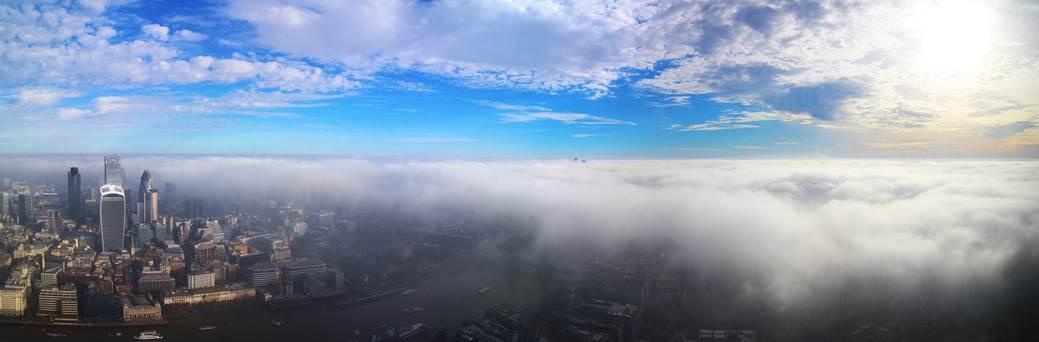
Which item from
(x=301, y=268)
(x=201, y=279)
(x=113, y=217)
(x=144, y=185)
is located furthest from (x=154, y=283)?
(x=144, y=185)

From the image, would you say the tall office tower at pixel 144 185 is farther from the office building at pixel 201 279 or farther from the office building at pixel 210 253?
the office building at pixel 201 279

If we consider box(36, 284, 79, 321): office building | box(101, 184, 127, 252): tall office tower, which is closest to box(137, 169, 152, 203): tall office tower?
box(101, 184, 127, 252): tall office tower

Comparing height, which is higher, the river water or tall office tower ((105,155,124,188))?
tall office tower ((105,155,124,188))

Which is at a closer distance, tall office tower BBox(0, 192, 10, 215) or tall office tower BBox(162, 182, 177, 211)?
tall office tower BBox(0, 192, 10, 215)

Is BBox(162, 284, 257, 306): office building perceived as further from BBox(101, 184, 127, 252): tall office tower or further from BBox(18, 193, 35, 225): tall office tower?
BBox(18, 193, 35, 225): tall office tower

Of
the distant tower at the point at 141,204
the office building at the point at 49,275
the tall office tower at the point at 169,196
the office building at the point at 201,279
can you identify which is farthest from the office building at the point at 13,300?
the tall office tower at the point at 169,196

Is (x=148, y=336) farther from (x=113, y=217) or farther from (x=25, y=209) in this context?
(x=25, y=209)

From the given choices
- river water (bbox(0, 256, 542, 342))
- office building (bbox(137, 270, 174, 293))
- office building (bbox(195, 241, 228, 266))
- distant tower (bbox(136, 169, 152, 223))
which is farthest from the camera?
distant tower (bbox(136, 169, 152, 223))
